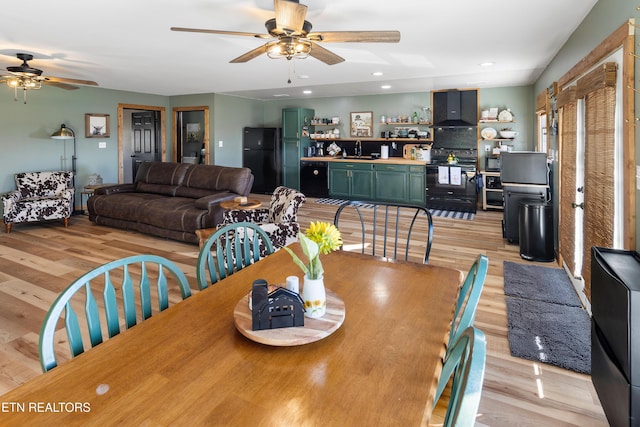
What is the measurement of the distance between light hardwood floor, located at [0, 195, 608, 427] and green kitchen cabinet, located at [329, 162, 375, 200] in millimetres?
1631

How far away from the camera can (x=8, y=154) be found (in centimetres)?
650

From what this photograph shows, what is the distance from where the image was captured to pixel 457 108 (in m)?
7.89

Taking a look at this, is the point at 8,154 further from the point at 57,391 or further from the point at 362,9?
the point at 57,391

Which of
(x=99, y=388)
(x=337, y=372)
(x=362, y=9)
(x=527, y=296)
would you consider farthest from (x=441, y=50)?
(x=99, y=388)

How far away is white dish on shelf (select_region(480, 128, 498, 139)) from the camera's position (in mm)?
7730

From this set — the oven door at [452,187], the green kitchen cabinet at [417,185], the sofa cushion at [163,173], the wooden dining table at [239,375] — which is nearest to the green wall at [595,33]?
the wooden dining table at [239,375]

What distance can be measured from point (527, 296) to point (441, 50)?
2.90m

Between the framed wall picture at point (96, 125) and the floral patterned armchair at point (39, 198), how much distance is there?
113 centimetres

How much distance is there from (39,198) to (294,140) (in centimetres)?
531

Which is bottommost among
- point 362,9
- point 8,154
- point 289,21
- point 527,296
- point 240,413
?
point 527,296

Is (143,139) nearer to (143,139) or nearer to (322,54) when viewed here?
(143,139)

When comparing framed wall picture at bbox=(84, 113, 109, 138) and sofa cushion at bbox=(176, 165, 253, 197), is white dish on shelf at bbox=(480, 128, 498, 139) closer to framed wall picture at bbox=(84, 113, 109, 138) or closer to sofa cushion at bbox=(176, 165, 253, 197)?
sofa cushion at bbox=(176, 165, 253, 197)

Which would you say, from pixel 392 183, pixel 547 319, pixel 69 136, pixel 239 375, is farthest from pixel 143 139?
pixel 239 375

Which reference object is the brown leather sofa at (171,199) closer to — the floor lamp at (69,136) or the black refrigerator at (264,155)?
the floor lamp at (69,136)
